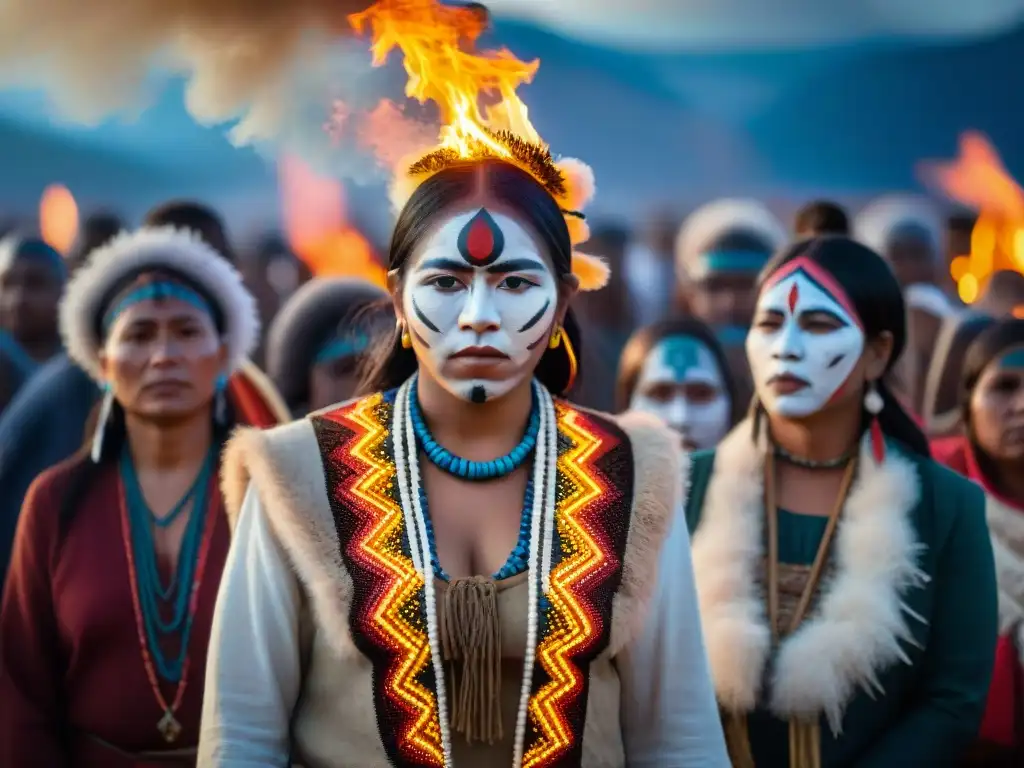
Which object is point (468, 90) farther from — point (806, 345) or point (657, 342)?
point (657, 342)

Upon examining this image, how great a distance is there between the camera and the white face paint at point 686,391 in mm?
4293

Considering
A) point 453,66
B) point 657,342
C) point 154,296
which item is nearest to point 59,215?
point 154,296

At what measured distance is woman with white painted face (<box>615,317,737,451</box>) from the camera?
4297mm

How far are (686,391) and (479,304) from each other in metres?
2.03

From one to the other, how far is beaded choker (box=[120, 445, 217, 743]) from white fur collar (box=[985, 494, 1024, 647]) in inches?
85.5

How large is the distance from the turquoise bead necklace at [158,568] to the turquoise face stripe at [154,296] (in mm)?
367

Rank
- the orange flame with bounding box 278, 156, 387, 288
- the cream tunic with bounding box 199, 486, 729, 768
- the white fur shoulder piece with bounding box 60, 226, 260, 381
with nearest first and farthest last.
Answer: the cream tunic with bounding box 199, 486, 729, 768 < the white fur shoulder piece with bounding box 60, 226, 260, 381 < the orange flame with bounding box 278, 156, 387, 288

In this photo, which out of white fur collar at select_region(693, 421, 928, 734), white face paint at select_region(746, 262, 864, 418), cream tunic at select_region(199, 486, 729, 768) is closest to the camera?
Answer: cream tunic at select_region(199, 486, 729, 768)

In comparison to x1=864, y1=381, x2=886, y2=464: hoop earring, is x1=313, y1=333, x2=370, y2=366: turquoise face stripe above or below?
above

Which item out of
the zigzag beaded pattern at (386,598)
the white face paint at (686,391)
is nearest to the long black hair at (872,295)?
the white face paint at (686,391)

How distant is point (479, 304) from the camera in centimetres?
238

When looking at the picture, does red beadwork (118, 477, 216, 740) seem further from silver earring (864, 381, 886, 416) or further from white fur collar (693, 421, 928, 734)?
silver earring (864, 381, 886, 416)

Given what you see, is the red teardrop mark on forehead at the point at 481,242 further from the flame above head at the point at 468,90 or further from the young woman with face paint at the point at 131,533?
the young woman with face paint at the point at 131,533

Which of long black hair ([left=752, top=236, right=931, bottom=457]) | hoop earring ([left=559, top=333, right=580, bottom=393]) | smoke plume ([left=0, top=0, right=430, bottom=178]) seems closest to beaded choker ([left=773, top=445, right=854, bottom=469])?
long black hair ([left=752, top=236, right=931, bottom=457])
